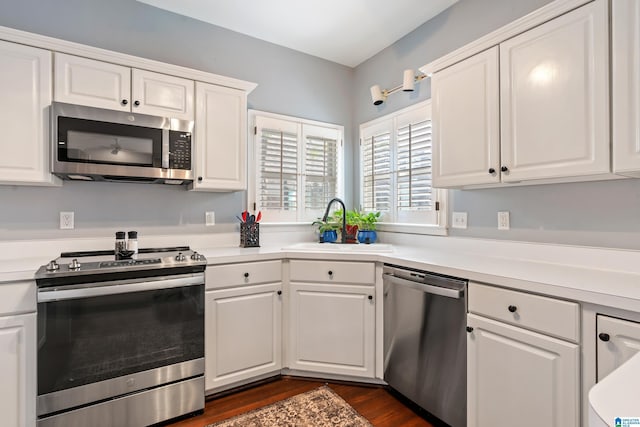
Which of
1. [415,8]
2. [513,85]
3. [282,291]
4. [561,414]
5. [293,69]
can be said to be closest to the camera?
[561,414]

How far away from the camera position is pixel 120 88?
2.11 m

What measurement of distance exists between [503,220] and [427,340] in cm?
93

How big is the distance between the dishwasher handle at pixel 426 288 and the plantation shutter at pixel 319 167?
1310 millimetres

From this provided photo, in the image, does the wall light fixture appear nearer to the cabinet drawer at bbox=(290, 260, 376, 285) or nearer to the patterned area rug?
the cabinet drawer at bbox=(290, 260, 376, 285)

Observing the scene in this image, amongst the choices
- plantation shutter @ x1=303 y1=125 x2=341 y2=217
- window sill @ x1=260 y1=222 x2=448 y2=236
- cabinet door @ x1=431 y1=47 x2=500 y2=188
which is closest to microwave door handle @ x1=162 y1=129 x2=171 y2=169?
window sill @ x1=260 y1=222 x2=448 y2=236

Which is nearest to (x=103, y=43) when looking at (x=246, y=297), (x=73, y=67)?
(x=73, y=67)

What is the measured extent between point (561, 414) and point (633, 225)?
0.97 meters

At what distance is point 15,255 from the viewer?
6.66 ft

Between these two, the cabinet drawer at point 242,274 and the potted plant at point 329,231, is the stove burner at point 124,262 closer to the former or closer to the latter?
the cabinet drawer at point 242,274

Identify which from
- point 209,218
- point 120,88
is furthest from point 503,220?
point 120,88

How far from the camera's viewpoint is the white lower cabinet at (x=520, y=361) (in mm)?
1282

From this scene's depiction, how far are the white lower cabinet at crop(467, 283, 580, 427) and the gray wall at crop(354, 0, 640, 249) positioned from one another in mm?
669

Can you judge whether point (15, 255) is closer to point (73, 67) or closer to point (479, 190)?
point (73, 67)

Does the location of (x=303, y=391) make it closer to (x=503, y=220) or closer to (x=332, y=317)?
(x=332, y=317)
